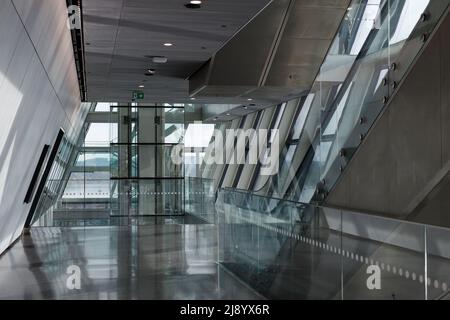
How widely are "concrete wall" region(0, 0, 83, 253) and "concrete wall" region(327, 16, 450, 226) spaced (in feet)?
23.6

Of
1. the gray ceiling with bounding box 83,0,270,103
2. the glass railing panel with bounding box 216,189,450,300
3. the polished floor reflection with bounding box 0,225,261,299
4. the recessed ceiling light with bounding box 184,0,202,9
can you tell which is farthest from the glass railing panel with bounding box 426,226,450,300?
the recessed ceiling light with bounding box 184,0,202,9

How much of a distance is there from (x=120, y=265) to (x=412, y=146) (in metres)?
6.81

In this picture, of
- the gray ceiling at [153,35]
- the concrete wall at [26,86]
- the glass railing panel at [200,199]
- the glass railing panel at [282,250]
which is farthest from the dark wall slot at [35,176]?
the glass railing panel at [200,199]

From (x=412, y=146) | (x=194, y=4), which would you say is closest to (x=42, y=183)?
(x=412, y=146)

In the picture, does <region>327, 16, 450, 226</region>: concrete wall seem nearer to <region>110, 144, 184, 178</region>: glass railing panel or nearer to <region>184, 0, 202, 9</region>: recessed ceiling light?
<region>184, 0, 202, 9</region>: recessed ceiling light

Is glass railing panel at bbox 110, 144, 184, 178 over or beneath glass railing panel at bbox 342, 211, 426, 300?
over

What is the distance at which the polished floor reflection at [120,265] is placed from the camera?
1238 cm

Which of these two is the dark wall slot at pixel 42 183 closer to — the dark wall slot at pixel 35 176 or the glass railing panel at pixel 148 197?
the dark wall slot at pixel 35 176

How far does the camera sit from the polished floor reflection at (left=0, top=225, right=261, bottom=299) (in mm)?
12375

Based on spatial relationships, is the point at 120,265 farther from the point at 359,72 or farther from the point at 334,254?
the point at 334,254

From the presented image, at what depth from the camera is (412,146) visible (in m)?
15.8
